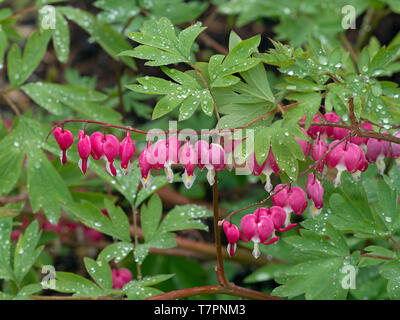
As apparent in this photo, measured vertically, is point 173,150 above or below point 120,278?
above

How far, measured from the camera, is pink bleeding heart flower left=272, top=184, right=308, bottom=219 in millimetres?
1249

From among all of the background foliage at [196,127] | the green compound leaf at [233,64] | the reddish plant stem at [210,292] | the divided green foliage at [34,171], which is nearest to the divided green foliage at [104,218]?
the background foliage at [196,127]

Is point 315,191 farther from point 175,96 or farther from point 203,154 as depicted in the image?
point 175,96

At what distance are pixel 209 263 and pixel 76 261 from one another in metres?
0.74

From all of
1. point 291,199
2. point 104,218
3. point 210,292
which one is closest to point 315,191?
point 291,199

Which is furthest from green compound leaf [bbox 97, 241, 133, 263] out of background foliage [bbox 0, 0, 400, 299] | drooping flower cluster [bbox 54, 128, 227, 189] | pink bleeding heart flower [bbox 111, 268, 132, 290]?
drooping flower cluster [bbox 54, 128, 227, 189]

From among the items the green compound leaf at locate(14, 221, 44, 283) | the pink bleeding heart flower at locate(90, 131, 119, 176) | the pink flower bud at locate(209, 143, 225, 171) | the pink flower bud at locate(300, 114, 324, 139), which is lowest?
the green compound leaf at locate(14, 221, 44, 283)

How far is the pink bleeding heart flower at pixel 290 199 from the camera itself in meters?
1.25

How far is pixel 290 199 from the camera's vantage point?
1.25 meters

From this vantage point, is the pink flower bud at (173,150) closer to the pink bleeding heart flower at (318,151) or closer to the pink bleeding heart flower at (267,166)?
the pink bleeding heart flower at (267,166)

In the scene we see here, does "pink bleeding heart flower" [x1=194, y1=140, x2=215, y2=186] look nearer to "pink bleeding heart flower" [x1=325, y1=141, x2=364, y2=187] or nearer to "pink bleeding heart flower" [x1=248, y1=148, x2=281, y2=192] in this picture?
"pink bleeding heart flower" [x1=248, y1=148, x2=281, y2=192]

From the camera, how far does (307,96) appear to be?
47.7 inches

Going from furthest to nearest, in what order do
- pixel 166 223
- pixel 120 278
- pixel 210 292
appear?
pixel 120 278 < pixel 166 223 < pixel 210 292

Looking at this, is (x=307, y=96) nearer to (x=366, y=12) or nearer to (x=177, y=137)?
(x=177, y=137)
